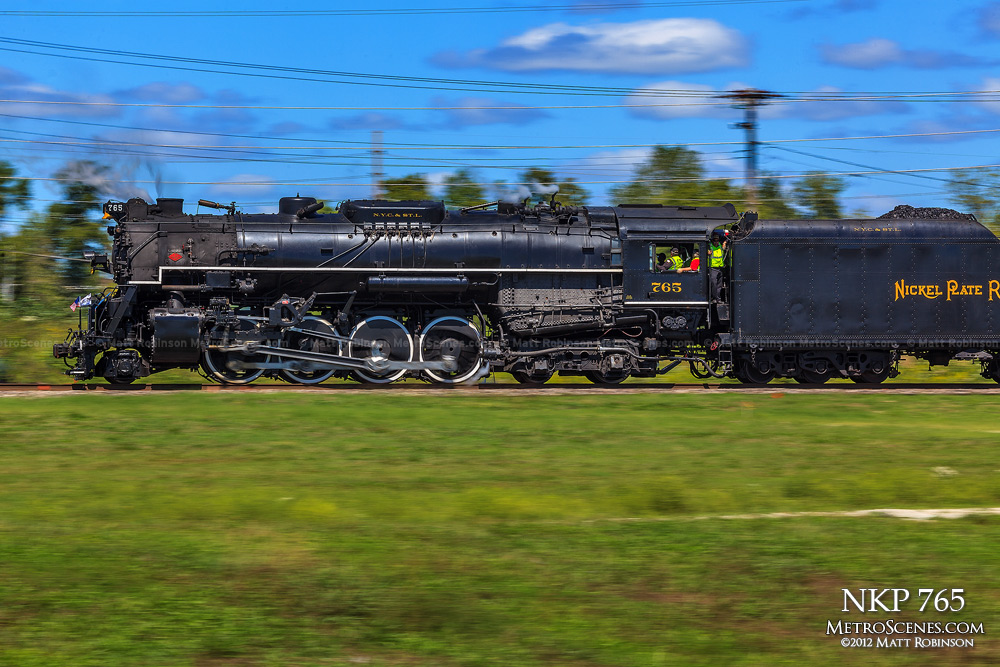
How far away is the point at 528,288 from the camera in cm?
2103

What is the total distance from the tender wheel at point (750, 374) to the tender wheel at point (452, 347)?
5.64 meters

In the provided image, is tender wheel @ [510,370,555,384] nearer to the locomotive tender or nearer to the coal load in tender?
the locomotive tender

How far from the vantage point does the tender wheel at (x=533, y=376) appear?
21.2 metres

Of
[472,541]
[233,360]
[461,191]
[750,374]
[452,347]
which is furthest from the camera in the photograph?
[461,191]

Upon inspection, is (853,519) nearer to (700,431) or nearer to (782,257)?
(700,431)

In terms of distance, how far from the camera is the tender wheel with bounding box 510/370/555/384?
21.2 meters

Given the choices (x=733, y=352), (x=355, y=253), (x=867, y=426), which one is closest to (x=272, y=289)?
(x=355, y=253)

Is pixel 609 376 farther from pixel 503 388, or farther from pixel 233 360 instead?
pixel 233 360

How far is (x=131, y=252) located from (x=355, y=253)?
14.6 feet

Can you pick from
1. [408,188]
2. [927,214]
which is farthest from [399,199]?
[927,214]

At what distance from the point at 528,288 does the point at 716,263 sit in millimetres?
3986

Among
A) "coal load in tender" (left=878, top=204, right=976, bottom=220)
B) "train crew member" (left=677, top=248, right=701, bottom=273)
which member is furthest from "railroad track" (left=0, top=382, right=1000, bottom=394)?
"coal load in tender" (left=878, top=204, right=976, bottom=220)

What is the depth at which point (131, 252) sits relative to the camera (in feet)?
66.2

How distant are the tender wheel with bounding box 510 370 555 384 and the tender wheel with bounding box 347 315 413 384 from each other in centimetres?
242
